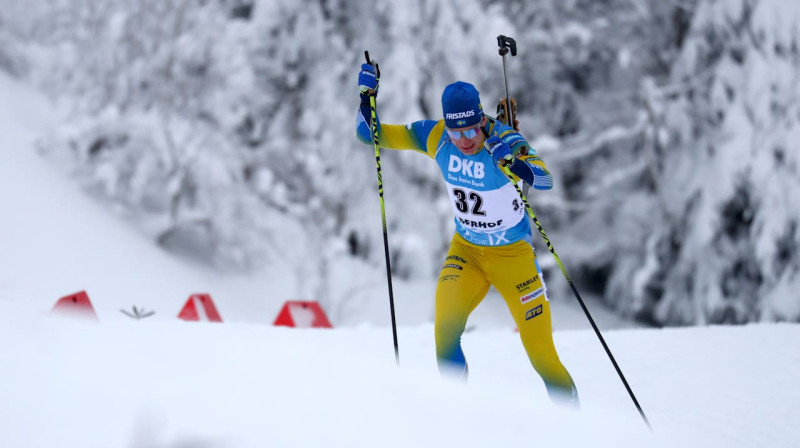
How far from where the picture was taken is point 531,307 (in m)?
3.55

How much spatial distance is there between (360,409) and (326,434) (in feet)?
0.59

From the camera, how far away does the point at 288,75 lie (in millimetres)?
14414

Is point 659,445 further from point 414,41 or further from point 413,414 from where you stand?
point 414,41

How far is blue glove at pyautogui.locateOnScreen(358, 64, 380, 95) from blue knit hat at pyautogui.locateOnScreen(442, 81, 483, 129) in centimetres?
63

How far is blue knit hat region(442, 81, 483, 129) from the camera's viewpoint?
11.1 ft

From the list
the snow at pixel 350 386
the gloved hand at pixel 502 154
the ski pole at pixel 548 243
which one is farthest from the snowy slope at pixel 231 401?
the gloved hand at pixel 502 154

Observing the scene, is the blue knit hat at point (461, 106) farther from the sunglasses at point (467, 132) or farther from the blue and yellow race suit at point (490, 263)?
the blue and yellow race suit at point (490, 263)

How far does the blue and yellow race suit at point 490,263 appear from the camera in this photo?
3.51 meters

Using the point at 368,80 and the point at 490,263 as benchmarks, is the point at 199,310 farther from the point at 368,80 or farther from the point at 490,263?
the point at 490,263

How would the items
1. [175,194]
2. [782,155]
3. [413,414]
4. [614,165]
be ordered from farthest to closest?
1. [614,165]
2. [175,194]
3. [782,155]
4. [413,414]

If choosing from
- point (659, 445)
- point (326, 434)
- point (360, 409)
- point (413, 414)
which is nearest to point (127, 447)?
point (326, 434)

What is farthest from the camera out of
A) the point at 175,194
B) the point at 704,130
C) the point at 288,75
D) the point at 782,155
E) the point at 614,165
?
the point at 288,75

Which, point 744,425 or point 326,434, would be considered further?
point 744,425

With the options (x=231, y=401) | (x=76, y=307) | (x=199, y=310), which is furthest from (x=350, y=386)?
(x=199, y=310)
